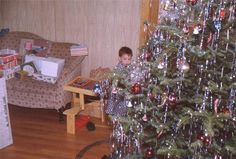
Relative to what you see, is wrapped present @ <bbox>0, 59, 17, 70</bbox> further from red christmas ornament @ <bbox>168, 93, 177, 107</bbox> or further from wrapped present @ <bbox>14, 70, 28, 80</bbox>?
red christmas ornament @ <bbox>168, 93, 177, 107</bbox>

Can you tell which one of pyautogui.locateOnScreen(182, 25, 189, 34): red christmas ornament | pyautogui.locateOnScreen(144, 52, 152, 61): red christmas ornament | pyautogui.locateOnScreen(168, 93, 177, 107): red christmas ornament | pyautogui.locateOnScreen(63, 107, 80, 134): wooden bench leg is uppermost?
pyautogui.locateOnScreen(182, 25, 189, 34): red christmas ornament

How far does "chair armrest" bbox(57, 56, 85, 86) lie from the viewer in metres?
4.19

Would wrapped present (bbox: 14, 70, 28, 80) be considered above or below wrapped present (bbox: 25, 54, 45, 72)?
below

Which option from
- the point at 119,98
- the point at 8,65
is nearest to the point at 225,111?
the point at 119,98

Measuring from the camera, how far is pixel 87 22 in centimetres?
487

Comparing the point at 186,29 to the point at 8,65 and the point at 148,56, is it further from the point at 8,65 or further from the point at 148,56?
the point at 8,65

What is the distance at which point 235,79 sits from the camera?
215 cm

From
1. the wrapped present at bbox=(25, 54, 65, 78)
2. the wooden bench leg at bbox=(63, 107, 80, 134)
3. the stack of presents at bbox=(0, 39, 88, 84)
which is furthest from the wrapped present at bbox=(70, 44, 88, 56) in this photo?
the wooden bench leg at bbox=(63, 107, 80, 134)

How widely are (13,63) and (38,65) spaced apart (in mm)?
468

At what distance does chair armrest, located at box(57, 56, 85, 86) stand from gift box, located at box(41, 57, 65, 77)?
7cm

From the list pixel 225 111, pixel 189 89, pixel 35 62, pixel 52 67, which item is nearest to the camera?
pixel 225 111

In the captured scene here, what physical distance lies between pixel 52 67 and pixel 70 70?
0.22 meters

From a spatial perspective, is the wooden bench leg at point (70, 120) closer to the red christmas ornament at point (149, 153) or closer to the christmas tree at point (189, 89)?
the christmas tree at point (189, 89)

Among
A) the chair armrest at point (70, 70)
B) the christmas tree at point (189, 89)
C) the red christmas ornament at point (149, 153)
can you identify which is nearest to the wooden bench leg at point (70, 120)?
the chair armrest at point (70, 70)
